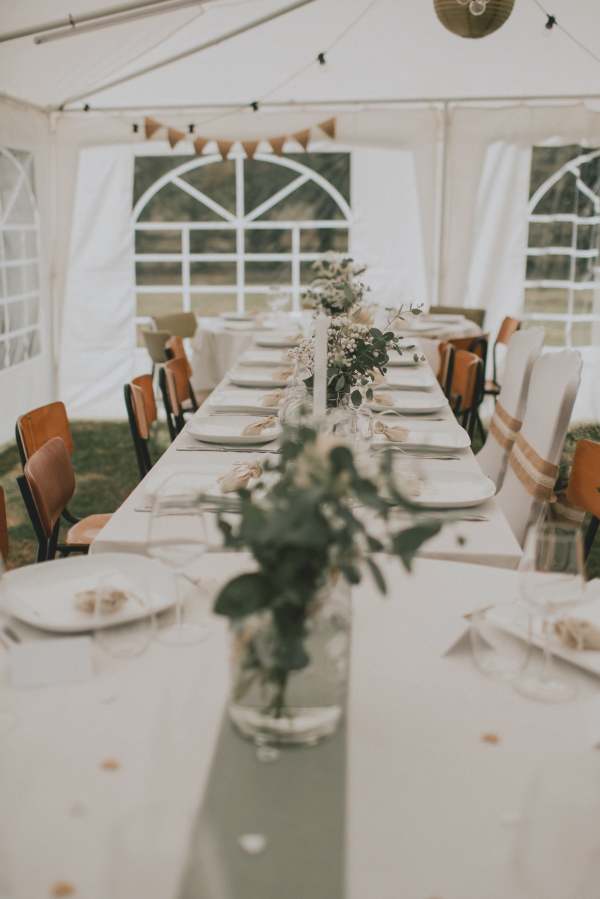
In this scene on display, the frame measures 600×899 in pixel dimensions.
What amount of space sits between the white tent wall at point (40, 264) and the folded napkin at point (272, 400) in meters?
3.79

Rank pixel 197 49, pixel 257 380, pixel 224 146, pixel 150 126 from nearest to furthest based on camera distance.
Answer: pixel 257 380
pixel 197 49
pixel 150 126
pixel 224 146

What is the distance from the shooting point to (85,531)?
3316 millimetres

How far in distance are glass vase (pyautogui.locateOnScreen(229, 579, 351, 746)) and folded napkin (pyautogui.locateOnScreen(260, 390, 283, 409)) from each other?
7.22 ft

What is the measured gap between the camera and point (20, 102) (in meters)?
6.95

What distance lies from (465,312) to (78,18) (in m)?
3.80

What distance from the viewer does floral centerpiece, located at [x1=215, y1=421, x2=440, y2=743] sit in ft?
3.75

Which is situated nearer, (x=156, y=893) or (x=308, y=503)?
(x=156, y=893)

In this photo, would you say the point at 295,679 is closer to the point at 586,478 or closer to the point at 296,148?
the point at 586,478

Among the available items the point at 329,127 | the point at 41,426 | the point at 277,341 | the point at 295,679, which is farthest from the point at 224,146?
the point at 295,679

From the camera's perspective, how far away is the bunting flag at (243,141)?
7.70 metres

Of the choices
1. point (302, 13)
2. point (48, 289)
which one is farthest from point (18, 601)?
point (48, 289)

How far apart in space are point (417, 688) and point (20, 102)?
6.62 metres

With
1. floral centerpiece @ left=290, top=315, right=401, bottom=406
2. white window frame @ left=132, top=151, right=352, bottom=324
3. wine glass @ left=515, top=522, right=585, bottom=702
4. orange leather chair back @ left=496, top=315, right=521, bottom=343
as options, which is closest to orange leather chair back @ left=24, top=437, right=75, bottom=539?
floral centerpiece @ left=290, top=315, right=401, bottom=406

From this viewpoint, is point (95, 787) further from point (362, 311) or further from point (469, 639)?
point (362, 311)
